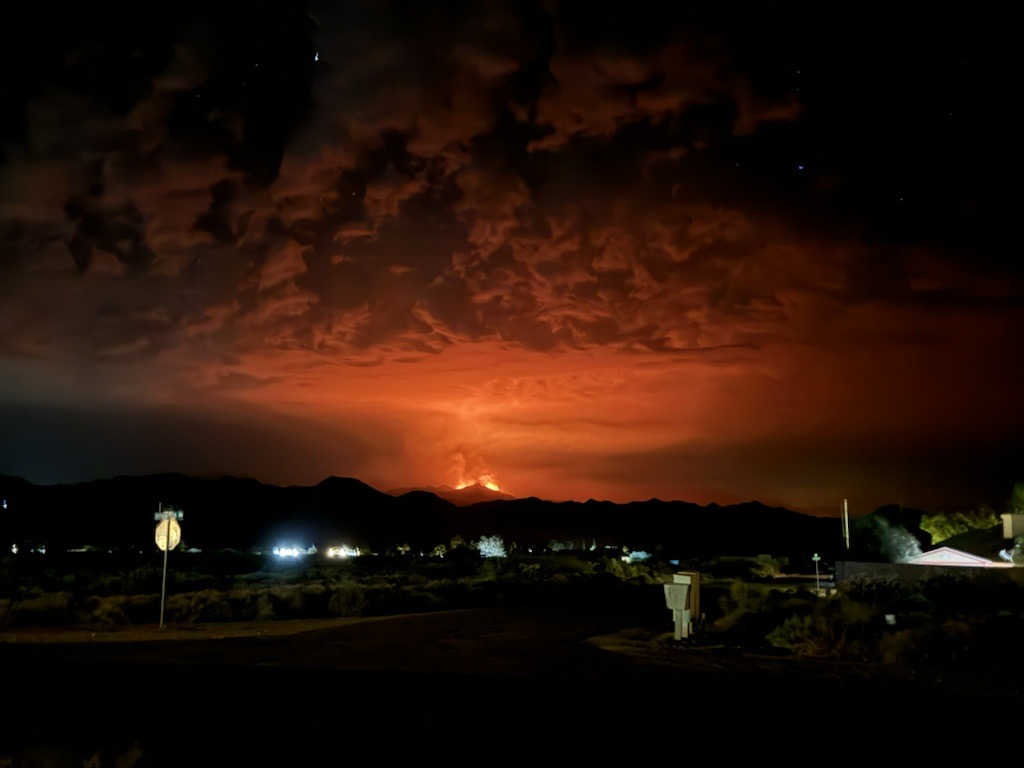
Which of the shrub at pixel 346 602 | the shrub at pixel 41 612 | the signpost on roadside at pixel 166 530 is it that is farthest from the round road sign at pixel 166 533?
the shrub at pixel 346 602

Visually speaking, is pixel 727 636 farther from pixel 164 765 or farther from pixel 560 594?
pixel 560 594

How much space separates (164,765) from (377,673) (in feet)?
22.2

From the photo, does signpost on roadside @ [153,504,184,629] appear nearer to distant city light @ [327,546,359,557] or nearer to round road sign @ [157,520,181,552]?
round road sign @ [157,520,181,552]

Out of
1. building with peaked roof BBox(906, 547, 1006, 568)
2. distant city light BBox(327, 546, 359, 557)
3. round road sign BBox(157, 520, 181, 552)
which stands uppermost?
round road sign BBox(157, 520, 181, 552)

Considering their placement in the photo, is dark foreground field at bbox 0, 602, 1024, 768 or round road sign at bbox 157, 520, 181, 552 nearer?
dark foreground field at bbox 0, 602, 1024, 768

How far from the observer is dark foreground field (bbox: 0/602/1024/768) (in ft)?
33.7

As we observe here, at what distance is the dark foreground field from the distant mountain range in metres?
110

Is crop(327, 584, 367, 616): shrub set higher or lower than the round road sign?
lower

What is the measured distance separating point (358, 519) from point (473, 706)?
155 metres

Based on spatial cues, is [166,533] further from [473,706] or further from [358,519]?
[358,519]

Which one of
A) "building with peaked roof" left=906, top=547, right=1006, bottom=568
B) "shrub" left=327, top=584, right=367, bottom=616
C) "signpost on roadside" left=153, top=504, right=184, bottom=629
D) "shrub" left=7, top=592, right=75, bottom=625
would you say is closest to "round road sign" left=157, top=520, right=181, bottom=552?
"signpost on roadside" left=153, top=504, right=184, bottom=629

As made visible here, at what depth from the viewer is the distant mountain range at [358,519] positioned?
135 meters

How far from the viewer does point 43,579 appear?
148 feet

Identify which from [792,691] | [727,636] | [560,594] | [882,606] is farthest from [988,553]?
[792,691]
